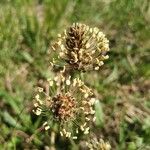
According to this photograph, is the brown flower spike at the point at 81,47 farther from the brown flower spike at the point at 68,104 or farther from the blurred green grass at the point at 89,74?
the blurred green grass at the point at 89,74

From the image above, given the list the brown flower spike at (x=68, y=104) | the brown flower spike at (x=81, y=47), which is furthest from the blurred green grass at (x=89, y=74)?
the brown flower spike at (x=81, y=47)

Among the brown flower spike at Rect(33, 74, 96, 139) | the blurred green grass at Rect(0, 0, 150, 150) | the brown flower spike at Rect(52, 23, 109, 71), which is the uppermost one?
the blurred green grass at Rect(0, 0, 150, 150)

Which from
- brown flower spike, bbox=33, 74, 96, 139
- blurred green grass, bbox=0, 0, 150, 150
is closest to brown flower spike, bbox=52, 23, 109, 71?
brown flower spike, bbox=33, 74, 96, 139

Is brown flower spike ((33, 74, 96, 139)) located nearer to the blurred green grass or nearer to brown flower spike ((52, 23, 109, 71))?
brown flower spike ((52, 23, 109, 71))

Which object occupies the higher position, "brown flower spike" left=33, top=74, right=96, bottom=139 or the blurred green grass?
the blurred green grass

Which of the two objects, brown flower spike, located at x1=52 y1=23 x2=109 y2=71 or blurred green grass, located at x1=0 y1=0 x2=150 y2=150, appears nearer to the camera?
brown flower spike, located at x1=52 y1=23 x2=109 y2=71

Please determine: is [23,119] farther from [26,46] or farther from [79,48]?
[79,48]

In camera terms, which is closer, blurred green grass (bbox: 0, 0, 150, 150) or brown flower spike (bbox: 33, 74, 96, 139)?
brown flower spike (bbox: 33, 74, 96, 139)

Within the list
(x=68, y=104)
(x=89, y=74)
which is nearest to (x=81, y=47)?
(x=68, y=104)
